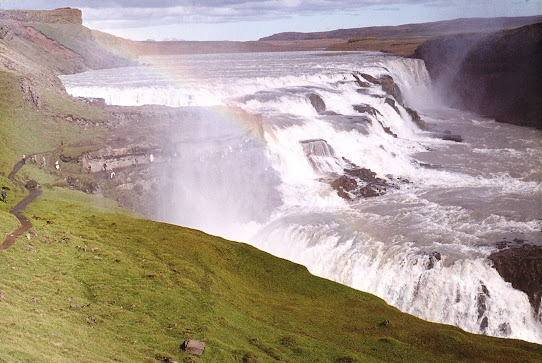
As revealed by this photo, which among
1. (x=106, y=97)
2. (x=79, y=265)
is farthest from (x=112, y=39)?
(x=79, y=265)

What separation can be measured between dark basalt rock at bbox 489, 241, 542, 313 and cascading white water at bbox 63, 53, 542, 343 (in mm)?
534

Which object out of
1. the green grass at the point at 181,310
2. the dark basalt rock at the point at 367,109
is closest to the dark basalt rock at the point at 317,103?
the dark basalt rock at the point at 367,109

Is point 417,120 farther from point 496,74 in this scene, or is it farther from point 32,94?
point 32,94

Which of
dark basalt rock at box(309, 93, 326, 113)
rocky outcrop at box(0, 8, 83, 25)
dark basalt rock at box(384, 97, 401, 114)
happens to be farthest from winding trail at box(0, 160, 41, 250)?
rocky outcrop at box(0, 8, 83, 25)

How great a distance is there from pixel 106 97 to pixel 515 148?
45.4 m

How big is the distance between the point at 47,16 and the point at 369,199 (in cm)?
11381

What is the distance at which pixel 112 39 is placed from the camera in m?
146

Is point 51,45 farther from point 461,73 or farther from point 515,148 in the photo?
point 515,148

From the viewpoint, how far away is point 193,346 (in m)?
17.0

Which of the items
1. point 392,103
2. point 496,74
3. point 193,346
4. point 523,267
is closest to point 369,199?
point 523,267

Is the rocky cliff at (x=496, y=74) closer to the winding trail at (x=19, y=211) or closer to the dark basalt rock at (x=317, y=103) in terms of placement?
the dark basalt rock at (x=317, y=103)

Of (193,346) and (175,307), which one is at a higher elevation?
(175,307)

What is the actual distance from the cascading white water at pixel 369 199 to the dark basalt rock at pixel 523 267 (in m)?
0.53

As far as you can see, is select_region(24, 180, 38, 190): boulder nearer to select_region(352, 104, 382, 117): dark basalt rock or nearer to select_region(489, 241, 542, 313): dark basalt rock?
select_region(489, 241, 542, 313): dark basalt rock
